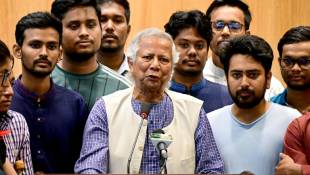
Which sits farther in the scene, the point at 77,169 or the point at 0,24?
the point at 0,24

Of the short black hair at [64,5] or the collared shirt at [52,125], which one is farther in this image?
the short black hair at [64,5]

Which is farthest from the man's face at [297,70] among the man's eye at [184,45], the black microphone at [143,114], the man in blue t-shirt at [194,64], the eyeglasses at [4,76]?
the eyeglasses at [4,76]

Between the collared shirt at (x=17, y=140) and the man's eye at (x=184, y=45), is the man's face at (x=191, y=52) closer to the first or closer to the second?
the man's eye at (x=184, y=45)

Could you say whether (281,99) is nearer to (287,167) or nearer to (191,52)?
(191,52)

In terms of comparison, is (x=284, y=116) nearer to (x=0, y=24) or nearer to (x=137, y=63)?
(x=137, y=63)

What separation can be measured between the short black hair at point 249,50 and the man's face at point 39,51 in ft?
2.18

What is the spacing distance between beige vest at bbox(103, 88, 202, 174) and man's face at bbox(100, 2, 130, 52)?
0.65 meters

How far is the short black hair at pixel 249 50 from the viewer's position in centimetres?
301

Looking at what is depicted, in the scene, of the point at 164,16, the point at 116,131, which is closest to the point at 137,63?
the point at 116,131

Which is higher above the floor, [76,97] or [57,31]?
[57,31]

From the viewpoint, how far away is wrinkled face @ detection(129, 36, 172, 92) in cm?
289

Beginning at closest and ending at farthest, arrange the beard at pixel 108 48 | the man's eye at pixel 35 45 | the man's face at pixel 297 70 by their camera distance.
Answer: the man's eye at pixel 35 45, the man's face at pixel 297 70, the beard at pixel 108 48

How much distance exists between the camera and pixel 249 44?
303cm

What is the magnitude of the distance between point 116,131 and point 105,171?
0.51 ft
